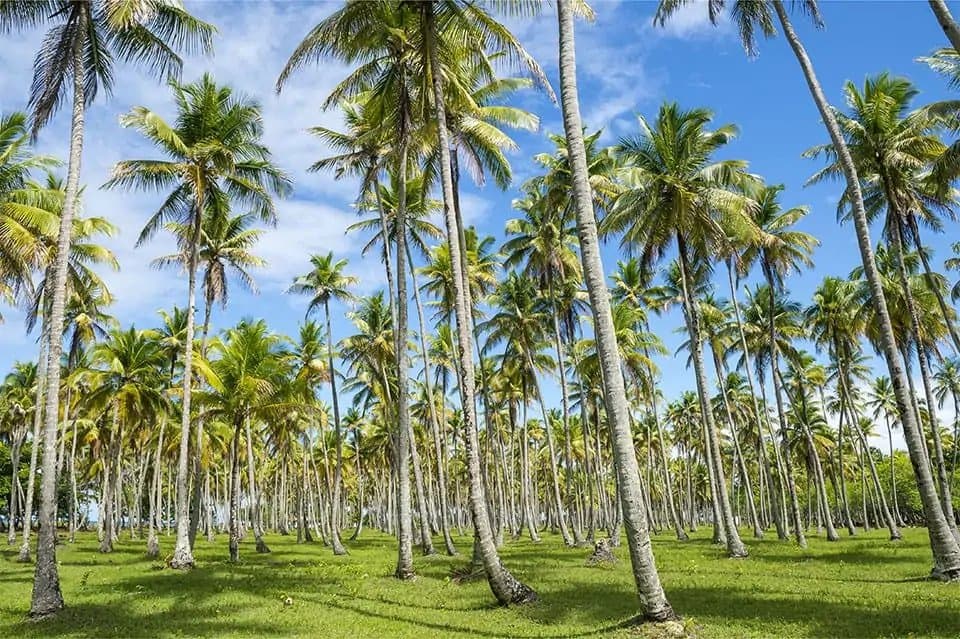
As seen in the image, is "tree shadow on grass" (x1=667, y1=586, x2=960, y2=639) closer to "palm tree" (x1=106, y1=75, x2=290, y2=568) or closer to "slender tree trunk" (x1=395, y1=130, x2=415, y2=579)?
"slender tree trunk" (x1=395, y1=130, x2=415, y2=579)

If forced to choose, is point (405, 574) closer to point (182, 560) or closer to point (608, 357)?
point (182, 560)

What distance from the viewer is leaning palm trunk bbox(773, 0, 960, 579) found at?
13344 mm

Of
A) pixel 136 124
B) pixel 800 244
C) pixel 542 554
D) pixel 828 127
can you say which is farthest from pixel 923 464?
pixel 136 124

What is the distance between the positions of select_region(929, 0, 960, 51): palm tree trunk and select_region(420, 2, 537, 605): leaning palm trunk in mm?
9933

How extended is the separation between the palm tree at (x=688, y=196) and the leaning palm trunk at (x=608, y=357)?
10.6 meters

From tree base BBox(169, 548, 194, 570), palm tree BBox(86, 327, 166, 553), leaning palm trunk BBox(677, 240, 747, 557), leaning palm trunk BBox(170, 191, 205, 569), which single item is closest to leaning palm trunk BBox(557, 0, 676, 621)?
leaning palm trunk BBox(677, 240, 747, 557)

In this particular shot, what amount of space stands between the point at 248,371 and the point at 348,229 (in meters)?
8.19

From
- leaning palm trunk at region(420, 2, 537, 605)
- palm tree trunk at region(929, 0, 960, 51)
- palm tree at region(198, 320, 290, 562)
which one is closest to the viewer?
palm tree trunk at region(929, 0, 960, 51)

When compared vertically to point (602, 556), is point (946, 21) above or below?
above

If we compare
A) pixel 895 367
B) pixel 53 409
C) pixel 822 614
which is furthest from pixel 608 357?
pixel 53 409

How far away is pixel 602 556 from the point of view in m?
20.9

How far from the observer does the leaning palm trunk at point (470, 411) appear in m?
13.0

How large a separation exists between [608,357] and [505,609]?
236 inches

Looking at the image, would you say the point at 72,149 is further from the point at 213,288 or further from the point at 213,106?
the point at 213,288
